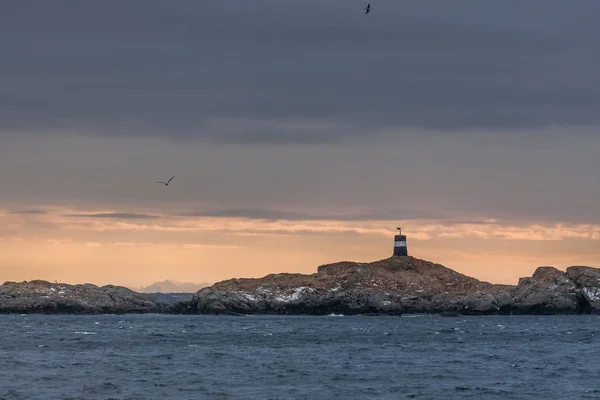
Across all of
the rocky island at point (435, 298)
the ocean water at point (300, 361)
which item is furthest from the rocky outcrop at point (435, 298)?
the ocean water at point (300, 361)

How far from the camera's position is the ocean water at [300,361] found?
2911 inches

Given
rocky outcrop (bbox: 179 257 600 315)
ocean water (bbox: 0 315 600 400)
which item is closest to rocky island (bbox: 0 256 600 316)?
rocky outcrop (bbox: 179 257 600 315)

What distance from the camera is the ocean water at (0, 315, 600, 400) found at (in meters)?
73.9

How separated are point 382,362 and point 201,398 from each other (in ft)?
91.1

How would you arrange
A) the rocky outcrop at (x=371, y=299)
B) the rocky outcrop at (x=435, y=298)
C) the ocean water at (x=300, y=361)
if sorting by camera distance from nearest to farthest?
the ocean water at (x=300, y=361)
the rocky outcrop at (x=435, y=298)
the rocky outcrop at (x=371, y=299)

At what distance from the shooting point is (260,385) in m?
76.8

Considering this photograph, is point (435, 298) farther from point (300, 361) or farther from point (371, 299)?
point (300, 361)

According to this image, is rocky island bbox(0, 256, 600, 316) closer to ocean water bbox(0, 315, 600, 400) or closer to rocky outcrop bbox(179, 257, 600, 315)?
rocky outcrop bbox(179, 257, 600, 315)

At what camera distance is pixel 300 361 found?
95.6m

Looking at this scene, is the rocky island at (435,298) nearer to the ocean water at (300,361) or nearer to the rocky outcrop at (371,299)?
the rocky outcrop at (371,299)

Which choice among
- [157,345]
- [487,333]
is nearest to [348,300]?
[487,333]

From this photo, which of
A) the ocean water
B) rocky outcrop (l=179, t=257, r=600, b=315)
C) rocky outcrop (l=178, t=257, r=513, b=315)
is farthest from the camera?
rocky outcrop (l=178, t=257, r=513, b=315)

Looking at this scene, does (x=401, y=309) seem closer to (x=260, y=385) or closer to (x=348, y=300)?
(x=348, y=300)

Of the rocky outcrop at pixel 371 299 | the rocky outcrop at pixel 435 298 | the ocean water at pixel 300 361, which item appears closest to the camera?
the ocean water at pixel 300 361
